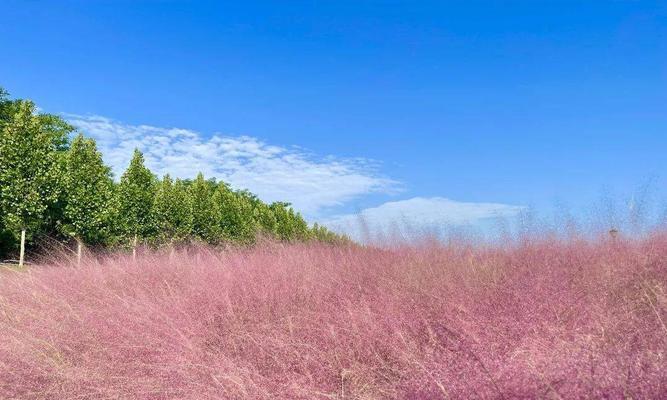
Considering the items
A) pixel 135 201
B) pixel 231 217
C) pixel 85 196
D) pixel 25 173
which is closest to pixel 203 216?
pixel 231 217

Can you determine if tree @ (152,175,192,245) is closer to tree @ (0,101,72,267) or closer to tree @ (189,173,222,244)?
tree @ (189,173,222,244)

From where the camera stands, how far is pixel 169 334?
4.20 meters

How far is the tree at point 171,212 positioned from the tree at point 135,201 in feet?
1.37

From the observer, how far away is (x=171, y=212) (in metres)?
25.6

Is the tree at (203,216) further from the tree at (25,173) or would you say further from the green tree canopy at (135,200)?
the tree at (25,173)

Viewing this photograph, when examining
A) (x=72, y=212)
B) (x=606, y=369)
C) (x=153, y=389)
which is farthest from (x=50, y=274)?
(x=72, y=212)

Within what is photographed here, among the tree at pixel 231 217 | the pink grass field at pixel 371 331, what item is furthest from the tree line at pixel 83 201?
the pink grass field at pixel 371 331

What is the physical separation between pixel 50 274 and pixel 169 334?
190 inches

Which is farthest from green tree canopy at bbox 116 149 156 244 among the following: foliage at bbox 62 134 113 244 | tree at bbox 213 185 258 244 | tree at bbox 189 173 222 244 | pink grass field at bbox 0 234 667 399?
pink grass field at bbox 0 234 667 399

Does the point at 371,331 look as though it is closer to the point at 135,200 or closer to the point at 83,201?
the point at 83,201

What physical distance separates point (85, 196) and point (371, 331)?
66.0ft

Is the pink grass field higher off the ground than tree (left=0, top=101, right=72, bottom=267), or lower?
lower

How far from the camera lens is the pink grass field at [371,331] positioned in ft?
8.52

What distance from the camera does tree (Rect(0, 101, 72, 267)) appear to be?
1784 cm
